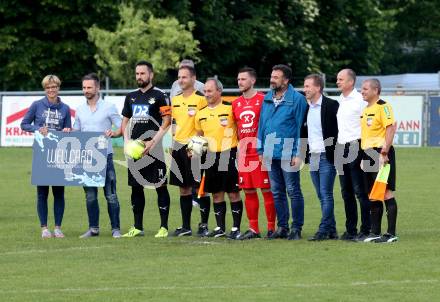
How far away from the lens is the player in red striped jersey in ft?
51.4

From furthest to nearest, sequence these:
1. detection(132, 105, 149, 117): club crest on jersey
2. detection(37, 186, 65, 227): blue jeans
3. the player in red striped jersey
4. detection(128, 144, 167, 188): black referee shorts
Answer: detection(37, 186, 65, 227): blue jeans
detection(128, 144, 167, 188): black referee shorts
detection(132, 105, 149, 117): club crest on jersey
the player in red striped jersey

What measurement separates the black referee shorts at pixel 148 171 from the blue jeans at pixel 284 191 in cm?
147

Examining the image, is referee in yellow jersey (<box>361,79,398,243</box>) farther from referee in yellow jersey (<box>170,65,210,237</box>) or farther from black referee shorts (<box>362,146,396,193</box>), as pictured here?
referee in yellow jersey (<box>170,65,210,237</box>)

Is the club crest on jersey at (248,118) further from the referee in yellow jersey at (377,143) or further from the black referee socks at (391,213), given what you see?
the black referee socks at (391,213)

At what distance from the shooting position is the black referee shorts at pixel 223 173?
626 inches

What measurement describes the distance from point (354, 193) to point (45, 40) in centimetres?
3594

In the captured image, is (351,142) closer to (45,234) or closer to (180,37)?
(45,234)

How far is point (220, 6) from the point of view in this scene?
170ft

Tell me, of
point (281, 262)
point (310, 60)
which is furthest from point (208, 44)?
point (281, 262)

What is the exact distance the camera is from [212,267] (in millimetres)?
12969

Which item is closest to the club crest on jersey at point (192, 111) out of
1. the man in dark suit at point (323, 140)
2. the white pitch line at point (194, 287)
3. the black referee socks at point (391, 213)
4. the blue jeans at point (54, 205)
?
the man in dark suit at point (323, 140)

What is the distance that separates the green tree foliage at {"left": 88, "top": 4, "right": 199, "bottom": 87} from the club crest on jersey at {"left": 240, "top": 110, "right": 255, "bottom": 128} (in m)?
A: 28.4

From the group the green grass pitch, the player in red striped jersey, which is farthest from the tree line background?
the player in red striped jersey

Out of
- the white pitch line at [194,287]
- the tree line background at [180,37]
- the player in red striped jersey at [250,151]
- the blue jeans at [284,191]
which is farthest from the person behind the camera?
the tree line background at [180,37]
